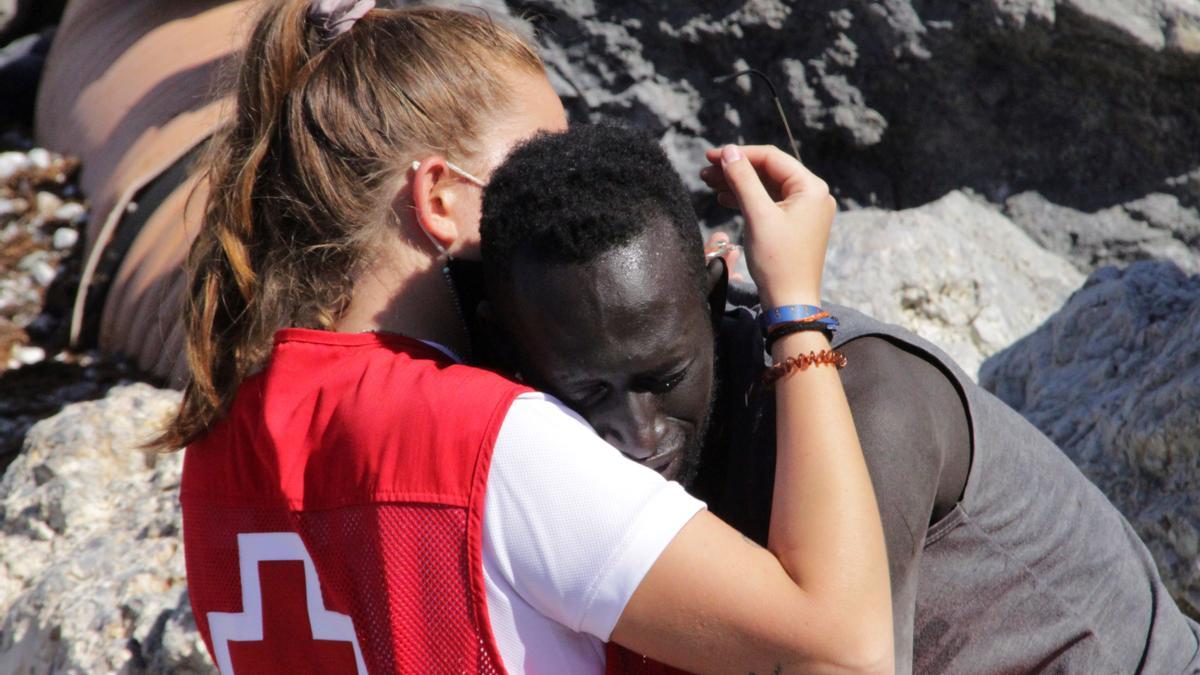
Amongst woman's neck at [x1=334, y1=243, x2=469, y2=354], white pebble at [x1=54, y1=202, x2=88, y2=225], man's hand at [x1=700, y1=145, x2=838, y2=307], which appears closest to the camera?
man's hand at [x1=700, y1=145, x2=838, y2=307]

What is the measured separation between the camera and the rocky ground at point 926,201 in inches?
114

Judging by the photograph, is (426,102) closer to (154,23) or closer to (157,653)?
(157,653)

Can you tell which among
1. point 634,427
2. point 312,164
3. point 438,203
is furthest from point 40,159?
point 634,427

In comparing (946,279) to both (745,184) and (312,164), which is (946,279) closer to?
(745,184)

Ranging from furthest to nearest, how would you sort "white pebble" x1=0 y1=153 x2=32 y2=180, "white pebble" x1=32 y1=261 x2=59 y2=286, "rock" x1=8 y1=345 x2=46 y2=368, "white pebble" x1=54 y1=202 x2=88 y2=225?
"white pebble" x1=0 y1=153 x2=32 y2=180 < "white pebble" x1=54 y1=202 x2=88 y2=225 < "white pebble" x1=32 y1=261 x2=59 y2=286 < "rock" x1=8 y1=345 x2=46 y2=368

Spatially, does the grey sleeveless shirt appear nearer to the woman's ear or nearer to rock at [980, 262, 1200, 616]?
the woman's ear

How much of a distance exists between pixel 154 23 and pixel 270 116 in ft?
10.3

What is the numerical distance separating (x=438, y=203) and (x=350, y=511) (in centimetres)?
54

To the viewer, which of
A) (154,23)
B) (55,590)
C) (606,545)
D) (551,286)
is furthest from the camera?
(154,23)

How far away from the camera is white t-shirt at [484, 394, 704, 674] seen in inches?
60.2

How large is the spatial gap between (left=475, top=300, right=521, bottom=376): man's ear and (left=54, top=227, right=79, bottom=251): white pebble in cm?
329

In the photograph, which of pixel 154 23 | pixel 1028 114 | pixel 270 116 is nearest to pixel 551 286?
pixel 270 116

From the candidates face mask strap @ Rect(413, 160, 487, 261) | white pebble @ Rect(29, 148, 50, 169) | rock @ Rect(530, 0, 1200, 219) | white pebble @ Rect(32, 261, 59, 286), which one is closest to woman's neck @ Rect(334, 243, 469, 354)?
face mask strap @ Rect(413, 160, 487, 261)

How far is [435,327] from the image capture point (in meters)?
1.95
